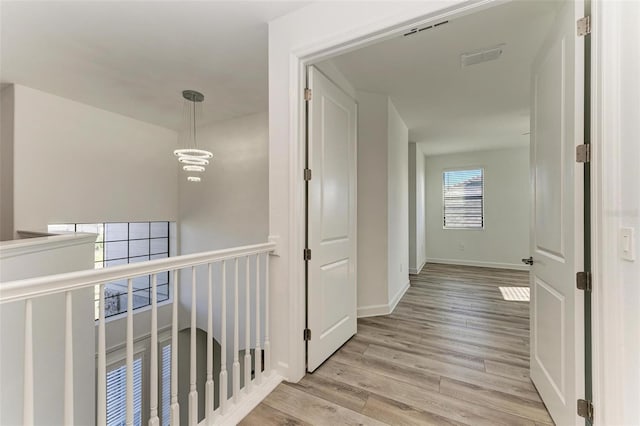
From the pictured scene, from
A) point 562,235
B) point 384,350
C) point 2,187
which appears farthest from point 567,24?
point 2,187

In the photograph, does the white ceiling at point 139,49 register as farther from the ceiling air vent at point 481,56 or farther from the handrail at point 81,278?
the handrail at point 81,278

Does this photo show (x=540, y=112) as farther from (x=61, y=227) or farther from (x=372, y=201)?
(x=61, y=227)

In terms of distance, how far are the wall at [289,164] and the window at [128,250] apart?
3772 millimetres

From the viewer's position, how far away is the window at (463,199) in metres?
5.95

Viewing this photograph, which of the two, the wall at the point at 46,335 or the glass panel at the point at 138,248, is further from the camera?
the glass panel at the point at 138,248

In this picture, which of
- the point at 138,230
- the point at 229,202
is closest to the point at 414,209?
the point at 229,202

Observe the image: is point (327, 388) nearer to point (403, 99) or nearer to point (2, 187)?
point (403, 99)

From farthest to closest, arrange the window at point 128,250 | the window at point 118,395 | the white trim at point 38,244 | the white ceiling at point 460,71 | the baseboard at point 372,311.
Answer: the window at point 128,250 → the window at point 118,395 → the baseboard at point 372,311 → the white ceiling at point 460,71 → the white trim at point 38,244

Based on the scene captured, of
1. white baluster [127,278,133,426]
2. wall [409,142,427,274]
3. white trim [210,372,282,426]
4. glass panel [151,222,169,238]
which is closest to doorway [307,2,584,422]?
white trim [210,372,282,426]

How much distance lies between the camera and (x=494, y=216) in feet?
19.0

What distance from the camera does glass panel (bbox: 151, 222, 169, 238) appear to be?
16.3ft

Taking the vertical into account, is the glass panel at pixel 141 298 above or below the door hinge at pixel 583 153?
below

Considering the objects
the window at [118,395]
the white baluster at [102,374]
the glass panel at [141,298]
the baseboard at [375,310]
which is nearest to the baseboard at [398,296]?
the baseboard at [375,310]

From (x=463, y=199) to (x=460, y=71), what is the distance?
408 centimetres
